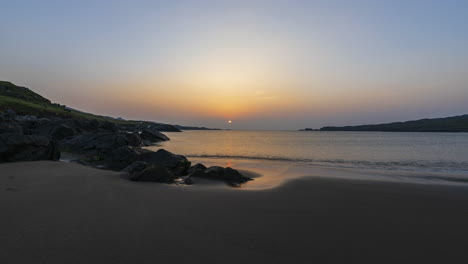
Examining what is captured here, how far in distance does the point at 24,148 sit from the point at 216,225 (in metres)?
15.7

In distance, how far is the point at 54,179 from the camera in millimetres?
10438

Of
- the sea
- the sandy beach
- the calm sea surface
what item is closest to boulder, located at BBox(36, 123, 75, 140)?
the sea

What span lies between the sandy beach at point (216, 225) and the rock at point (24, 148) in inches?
180

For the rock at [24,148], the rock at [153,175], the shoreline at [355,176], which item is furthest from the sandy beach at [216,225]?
the rock at [24,148]

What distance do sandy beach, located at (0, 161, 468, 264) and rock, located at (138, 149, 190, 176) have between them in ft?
18.7

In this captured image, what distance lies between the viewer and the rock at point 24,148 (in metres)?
14.1

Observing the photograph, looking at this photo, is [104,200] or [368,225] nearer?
[368,225]

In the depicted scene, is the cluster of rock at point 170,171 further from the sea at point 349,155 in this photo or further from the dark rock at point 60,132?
the dark rock at point 60,132

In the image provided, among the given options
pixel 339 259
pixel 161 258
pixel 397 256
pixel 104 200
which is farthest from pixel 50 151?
pixel 397 256

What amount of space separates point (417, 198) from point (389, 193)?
109cm

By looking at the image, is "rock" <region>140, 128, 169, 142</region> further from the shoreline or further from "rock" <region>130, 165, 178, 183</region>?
"rock" <region>130, 165, 178, 183</region>

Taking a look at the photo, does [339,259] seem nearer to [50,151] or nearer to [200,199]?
[200,199]

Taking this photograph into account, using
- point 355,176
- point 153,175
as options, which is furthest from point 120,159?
point 355,176

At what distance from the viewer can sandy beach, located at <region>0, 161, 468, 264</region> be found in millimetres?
4793
